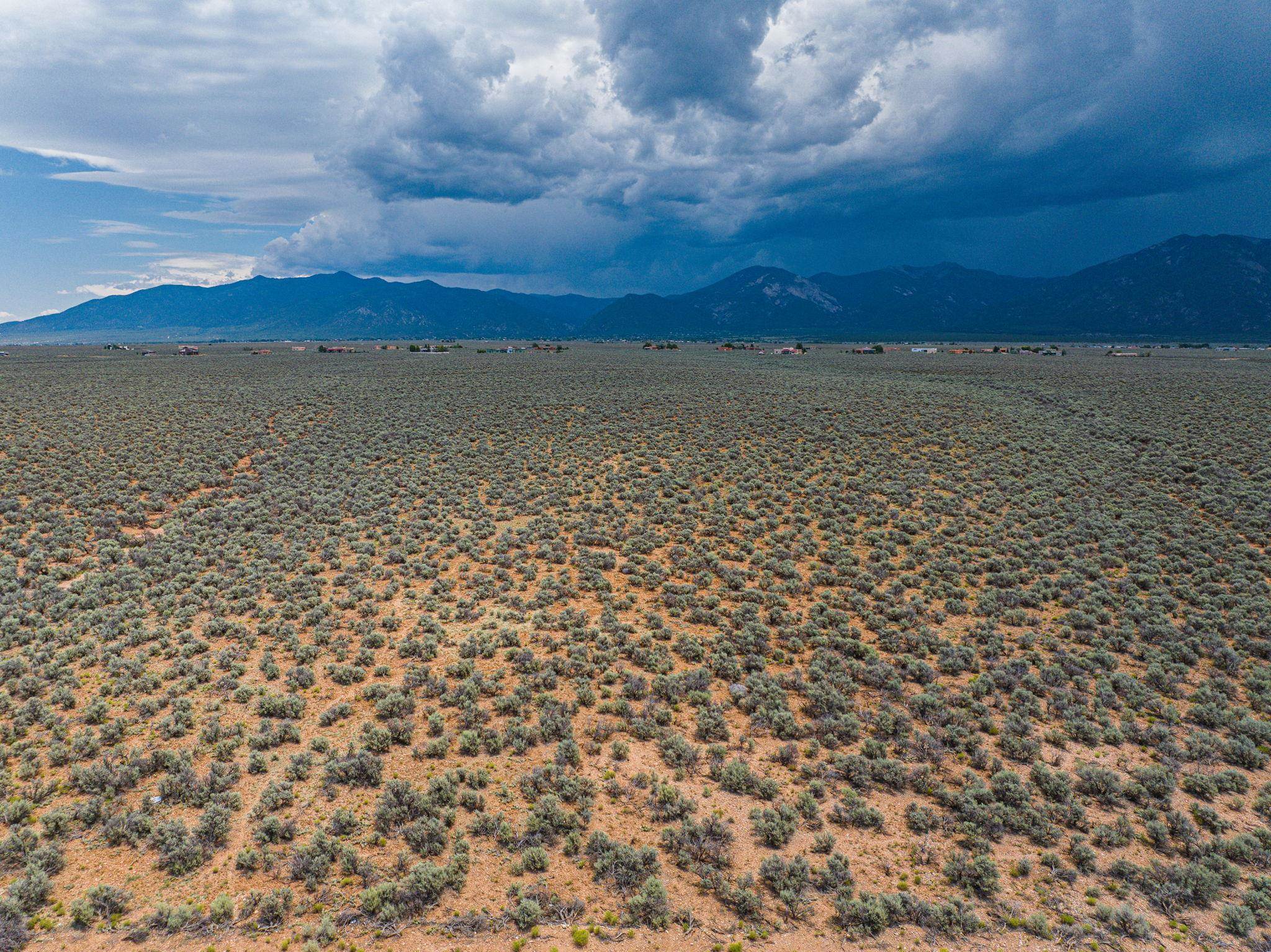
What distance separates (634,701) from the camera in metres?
11.6

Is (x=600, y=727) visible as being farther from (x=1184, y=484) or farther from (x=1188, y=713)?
(x=1184, y=484)

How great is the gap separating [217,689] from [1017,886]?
538 inches

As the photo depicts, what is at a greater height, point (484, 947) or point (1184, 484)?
point (1184, 484)

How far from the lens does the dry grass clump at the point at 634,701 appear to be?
7480 millimetres

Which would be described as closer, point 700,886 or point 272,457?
point 700,886

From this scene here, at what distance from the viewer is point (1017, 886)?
304 inches

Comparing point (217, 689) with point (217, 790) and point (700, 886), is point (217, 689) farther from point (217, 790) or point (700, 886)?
point (700, 886)

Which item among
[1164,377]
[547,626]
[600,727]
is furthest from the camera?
[1164,377]

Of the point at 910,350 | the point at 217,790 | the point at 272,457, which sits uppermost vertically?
the point at 910,350

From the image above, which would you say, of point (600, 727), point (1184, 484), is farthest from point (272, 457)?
point (1184, 484)

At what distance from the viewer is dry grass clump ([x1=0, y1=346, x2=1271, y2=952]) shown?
7480 mm

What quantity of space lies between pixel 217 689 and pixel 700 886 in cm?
979

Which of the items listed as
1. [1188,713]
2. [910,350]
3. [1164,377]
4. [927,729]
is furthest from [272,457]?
[910,350]

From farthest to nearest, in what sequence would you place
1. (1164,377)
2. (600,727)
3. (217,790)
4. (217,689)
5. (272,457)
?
(1164,377)
(272,457)
(217,689)
(600,727)
(217,790)
